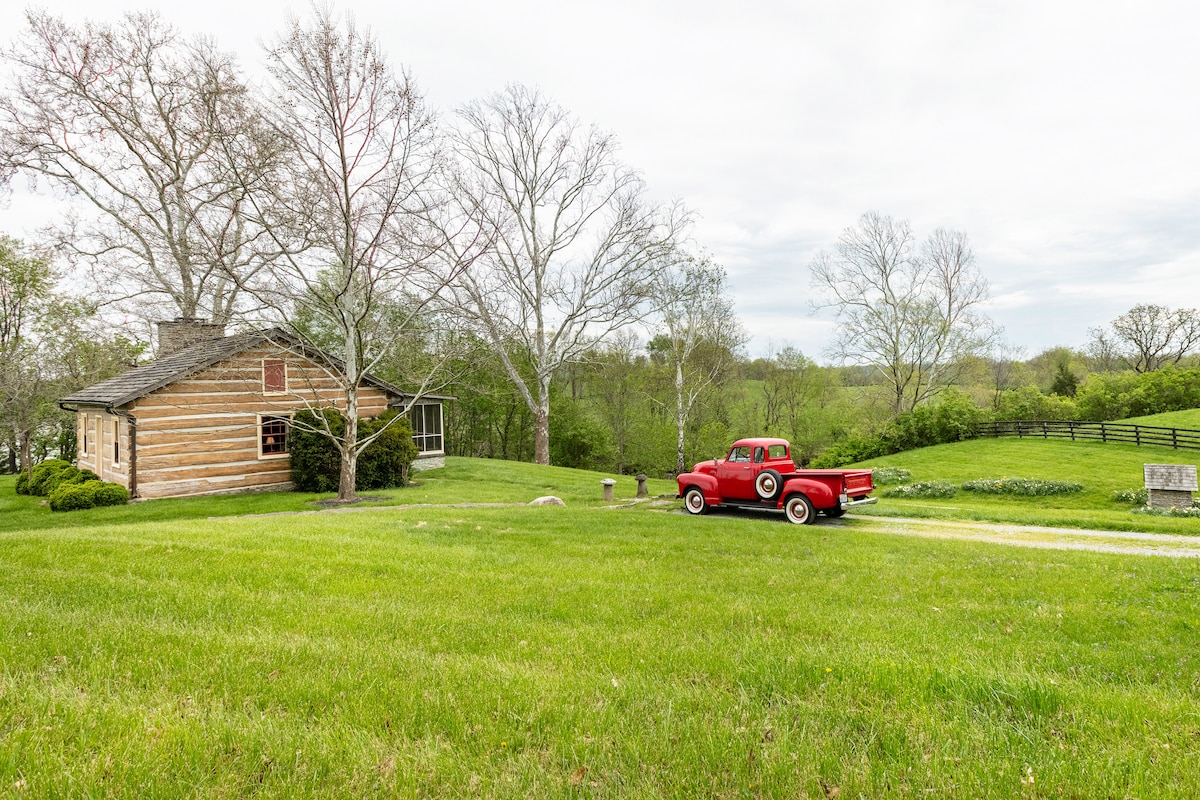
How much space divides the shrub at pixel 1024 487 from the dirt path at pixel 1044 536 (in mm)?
8513

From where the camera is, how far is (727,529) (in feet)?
39.1

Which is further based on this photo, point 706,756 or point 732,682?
point 732,682

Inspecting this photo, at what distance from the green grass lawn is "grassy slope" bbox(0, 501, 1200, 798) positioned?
25.2 ft

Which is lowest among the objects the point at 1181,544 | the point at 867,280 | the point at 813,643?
the point at 1181,544

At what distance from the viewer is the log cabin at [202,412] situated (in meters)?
18.4

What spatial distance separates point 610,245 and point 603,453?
59.5 feet

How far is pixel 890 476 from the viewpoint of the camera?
2494cm

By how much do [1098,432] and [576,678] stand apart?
36340mm

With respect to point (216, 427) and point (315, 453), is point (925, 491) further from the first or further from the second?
point (216, 427)

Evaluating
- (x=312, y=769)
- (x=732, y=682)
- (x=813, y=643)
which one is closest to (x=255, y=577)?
(x=312, y=769)

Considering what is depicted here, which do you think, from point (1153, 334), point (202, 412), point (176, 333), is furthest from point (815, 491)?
point (1153, 334)

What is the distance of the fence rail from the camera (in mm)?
25734

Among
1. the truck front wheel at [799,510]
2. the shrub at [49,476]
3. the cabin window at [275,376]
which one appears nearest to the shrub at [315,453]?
the cabin window at [275,376]

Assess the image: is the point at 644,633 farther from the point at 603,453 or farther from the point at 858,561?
the point at 603,453
